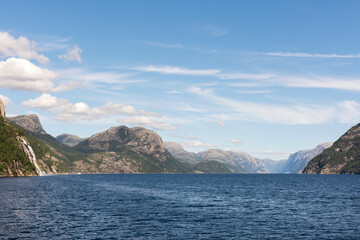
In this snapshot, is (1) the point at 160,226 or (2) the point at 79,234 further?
(1) the point at 160,226

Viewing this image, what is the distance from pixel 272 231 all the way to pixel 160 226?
23.6 metres

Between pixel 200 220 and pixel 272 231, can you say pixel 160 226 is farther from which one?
pixel 272 231

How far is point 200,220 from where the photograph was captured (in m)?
Answer: 76.7

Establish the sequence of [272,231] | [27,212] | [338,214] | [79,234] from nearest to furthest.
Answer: [79,234] → [272,231] → [27,212] → [338,214]

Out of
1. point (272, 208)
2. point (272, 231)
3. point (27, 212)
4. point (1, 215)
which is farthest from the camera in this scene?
point (272, 208)

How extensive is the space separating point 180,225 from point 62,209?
38787 mm

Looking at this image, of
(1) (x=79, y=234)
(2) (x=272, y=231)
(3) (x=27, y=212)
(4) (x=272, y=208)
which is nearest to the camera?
(1) (x=79, y=234)

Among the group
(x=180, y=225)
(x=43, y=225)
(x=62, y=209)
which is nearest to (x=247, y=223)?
(x=180, y=225)

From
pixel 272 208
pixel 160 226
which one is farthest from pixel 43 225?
pixel 272 208

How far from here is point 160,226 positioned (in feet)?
225

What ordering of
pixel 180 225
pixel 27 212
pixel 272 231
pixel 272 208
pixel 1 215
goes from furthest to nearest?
pixel 272 208
pixel 27 212
pixel 1 215
pixel 180 225
pixel 272 231

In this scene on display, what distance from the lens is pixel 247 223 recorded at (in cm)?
7400

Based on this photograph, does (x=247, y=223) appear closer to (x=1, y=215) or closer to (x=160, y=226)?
(x=160, y=226)

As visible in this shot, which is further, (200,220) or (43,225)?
(200,220)
